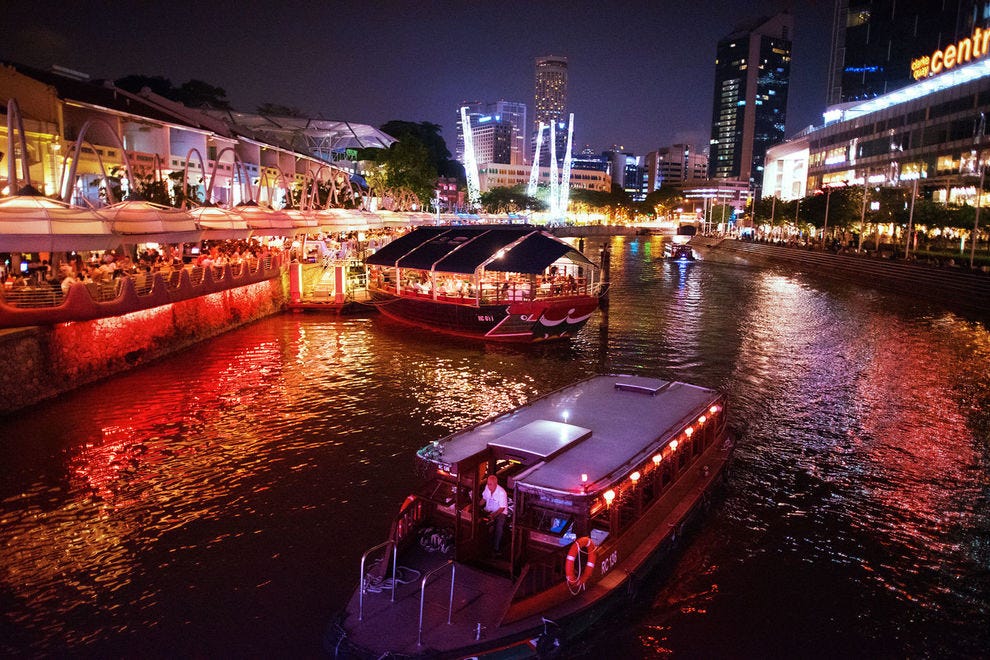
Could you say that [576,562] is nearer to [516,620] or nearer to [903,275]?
[516,620]

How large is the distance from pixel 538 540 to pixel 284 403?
12.8 m

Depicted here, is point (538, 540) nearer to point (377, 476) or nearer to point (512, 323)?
point (377, 476)

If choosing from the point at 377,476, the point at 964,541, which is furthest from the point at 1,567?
the point at 964,541

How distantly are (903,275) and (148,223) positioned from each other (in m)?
50.8

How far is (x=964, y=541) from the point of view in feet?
40.8

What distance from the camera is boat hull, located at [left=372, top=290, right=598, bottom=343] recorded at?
27.8 meters

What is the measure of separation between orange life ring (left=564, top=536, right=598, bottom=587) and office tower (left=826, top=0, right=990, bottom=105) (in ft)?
537

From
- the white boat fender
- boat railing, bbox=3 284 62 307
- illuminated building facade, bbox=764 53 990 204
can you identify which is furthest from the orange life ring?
illuminated building facade, bbox=764 53 990 204

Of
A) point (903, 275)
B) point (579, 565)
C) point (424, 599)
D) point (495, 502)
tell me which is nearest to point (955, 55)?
point (903, 275)

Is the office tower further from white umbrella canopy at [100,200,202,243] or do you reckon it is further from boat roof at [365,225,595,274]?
white umbrella canopy at [100,200,202,243]

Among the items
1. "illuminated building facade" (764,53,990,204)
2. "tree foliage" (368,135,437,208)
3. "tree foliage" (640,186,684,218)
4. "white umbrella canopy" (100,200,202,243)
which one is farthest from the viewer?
"tree foliage" (640,186,684,218)

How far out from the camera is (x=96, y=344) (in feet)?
68.7

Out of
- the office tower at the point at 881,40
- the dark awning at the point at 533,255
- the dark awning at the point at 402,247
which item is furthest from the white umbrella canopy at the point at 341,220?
the office tower at the point at 881,40

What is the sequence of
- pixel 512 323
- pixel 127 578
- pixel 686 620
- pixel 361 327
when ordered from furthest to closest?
pixel 361 327, pixel 512 323, pixel 127 578, pixel 686 620
